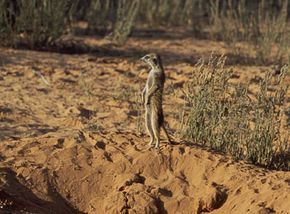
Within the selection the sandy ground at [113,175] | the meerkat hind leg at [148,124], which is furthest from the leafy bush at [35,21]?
the meerkat hind leg at [148,124]

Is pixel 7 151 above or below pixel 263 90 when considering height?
below

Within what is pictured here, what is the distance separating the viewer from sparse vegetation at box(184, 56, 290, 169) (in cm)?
582

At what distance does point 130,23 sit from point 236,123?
5899mm

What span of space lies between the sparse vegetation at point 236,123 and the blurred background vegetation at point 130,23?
14.9 feet

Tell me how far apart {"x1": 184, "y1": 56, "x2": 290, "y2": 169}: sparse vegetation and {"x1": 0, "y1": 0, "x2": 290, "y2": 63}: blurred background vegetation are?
455 centimetres

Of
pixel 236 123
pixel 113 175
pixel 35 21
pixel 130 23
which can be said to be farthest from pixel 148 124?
pixel 130 23

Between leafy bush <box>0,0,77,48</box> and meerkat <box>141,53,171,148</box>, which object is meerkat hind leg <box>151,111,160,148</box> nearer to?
meerkat <box>141,53,171,148</box>

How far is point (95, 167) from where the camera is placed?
5.41 m

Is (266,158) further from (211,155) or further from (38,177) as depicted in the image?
(38,177)

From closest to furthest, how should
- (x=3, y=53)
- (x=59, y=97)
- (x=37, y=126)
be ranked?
(x=37, y=126) → (x=59, y=97) → (x=3, y=53)

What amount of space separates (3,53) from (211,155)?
4983 mm

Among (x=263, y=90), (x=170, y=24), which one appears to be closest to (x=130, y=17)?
(x=170, y=24)

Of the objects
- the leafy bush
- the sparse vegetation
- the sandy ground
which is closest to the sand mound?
the sandy ground

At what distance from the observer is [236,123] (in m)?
5.91
